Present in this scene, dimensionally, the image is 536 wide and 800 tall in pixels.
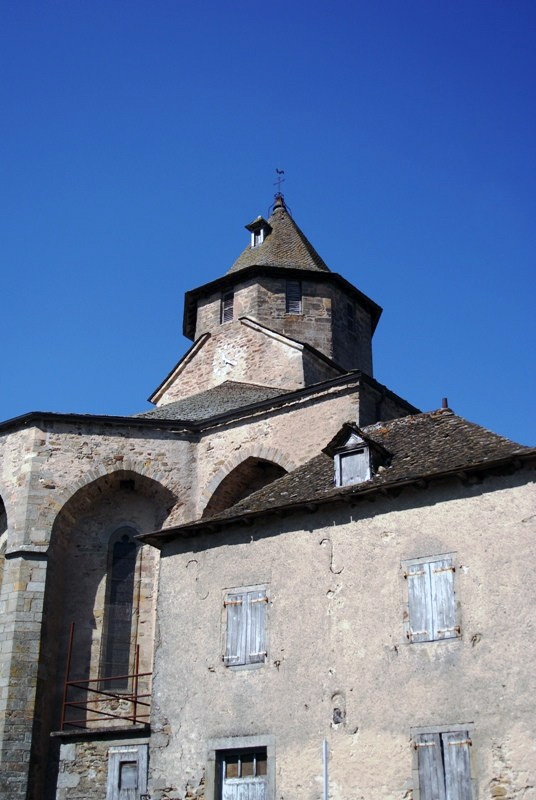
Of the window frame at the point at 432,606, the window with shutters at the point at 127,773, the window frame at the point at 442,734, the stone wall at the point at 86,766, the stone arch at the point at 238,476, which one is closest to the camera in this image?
the window frame at the point at 442,734

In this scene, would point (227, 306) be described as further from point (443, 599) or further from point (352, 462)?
point (443, 599)

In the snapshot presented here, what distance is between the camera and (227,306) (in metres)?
25.5

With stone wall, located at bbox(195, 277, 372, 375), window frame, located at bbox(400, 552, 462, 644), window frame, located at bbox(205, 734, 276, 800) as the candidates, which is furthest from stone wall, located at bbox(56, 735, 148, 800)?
stone wall, located at bbox(195, 277, 372, 375)

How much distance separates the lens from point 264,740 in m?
12.5

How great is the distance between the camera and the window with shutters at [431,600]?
11945mm

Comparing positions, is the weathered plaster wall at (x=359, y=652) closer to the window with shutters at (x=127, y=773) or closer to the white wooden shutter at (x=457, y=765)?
the white wooden shutter at (x=457, y=765)

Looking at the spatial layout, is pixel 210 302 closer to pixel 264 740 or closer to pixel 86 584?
pixel 86 584

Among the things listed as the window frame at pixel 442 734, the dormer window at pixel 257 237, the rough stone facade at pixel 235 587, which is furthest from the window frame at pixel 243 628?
the dormer window at pixel 257 237

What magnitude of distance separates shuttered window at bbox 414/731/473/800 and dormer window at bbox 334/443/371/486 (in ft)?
12.0

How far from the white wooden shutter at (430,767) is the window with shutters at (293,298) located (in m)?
14.6

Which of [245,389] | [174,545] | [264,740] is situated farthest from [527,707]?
[245,389]

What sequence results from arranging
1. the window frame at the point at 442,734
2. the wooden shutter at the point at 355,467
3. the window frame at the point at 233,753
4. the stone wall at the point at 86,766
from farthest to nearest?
the stone wall at the point at 86,766 < the wooden shutter at the point at 355,467 < the window frame at the point at 233,753 < the window frame at the point at 442,734

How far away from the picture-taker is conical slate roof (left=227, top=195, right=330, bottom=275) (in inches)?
1003

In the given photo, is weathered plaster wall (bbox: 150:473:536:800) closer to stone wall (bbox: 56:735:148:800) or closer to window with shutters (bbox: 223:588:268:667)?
window with shutters (bbox: 223:588:268:667)
